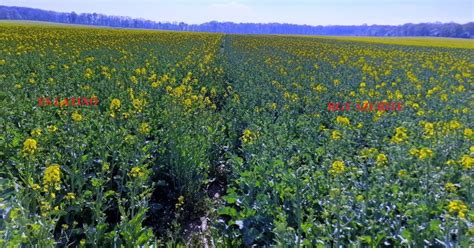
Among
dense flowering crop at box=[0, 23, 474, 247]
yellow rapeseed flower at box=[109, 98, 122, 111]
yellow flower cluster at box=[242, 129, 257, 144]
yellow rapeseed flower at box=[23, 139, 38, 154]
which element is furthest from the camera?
yellow rapeseed flower at box=[109, 98, 122, 111]

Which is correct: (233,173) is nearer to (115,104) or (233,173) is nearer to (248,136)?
(248,136)

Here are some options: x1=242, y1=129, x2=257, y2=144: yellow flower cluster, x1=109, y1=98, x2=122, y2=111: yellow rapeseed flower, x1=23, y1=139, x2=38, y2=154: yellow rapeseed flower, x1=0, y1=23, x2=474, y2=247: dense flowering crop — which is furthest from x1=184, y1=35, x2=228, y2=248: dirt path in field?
x1=23, y1=139, x2=38, y2=154: yellow rapeseed flower

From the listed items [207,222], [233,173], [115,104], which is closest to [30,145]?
[115,104]

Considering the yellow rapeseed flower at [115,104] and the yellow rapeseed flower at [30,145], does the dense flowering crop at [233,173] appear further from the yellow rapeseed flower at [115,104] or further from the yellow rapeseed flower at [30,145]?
the yellow rapeseed flower at [115,104]

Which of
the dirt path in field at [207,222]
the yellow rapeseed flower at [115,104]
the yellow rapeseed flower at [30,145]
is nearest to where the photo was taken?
the yellow rapeseed flower at [30,145]

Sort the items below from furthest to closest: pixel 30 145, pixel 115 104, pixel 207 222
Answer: pixel 115 104 → pixel 207 222 → pixel 30 145

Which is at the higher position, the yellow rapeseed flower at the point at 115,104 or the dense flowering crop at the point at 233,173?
the yellow rapeseed flower at the point at 115,104

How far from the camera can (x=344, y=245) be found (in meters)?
3.17

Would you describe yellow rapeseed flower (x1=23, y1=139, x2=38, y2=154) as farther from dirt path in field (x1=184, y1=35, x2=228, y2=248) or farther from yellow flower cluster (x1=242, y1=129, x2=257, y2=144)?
yellow flower cluster (x1=242, y1=129, x2=257, y2=144)

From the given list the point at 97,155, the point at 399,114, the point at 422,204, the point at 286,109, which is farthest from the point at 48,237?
the point at 399,114

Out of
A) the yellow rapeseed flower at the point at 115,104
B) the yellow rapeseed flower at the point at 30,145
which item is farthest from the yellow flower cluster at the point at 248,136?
the yellow rapeseed flower at the point at 30,145

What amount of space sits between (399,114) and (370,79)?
196 inches

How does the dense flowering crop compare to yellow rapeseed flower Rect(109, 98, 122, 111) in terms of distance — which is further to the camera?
yellow rapeseed flower Rect(109, 98, 122, 111)

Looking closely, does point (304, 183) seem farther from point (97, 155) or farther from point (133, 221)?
point (97, 155)
